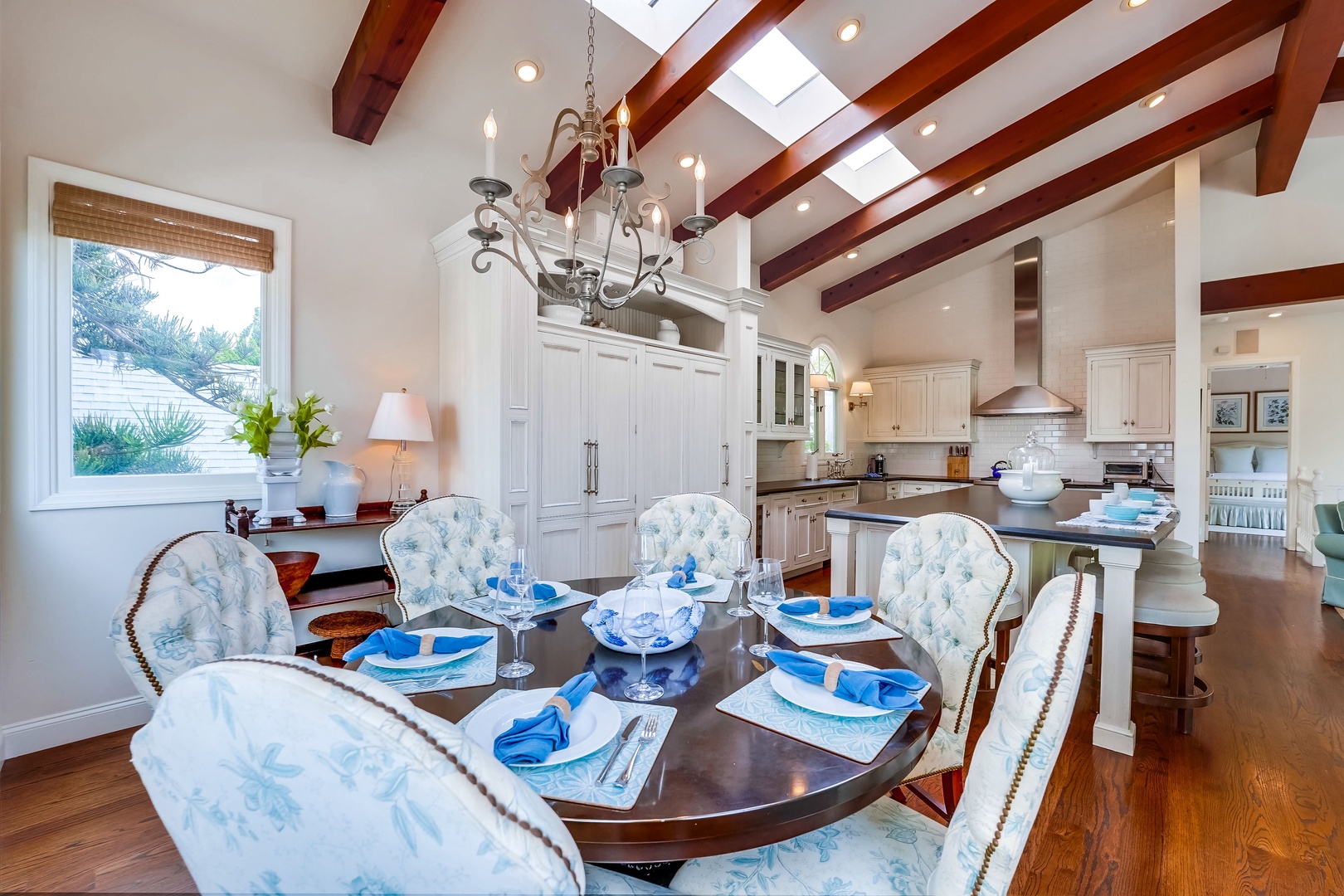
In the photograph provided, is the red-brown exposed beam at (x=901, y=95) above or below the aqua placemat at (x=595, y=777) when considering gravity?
above

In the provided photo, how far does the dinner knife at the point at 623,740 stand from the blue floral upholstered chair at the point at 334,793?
1.25 feet

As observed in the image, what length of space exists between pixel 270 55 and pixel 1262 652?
20.1 feet

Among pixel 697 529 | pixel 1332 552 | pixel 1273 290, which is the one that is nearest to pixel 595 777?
pixel 697 529

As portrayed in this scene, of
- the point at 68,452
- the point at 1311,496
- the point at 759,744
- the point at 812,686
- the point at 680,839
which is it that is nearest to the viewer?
the point at 680,839

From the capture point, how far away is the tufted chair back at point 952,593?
1.53 metres

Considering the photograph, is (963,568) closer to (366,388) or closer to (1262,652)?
(366,388)

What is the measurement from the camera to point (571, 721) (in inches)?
39.4

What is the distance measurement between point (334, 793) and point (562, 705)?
539mm

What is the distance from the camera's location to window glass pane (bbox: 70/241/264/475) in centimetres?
244

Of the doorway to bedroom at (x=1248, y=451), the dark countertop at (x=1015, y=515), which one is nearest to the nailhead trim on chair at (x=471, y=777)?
the dark countertop at (x=1015, y=515)

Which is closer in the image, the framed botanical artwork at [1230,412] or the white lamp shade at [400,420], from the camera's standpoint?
the white lamp shade at [400,420]

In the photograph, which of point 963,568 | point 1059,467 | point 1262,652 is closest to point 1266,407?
point 1059,467

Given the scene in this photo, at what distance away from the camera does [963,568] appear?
1615mm

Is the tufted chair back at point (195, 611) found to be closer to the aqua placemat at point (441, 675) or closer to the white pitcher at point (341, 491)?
the aqua placemat at point (441, 675)
